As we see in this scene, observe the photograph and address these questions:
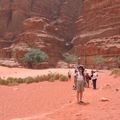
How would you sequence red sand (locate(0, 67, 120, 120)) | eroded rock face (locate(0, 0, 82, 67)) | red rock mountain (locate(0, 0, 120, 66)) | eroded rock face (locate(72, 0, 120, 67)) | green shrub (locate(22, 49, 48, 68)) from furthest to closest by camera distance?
eroded rock face (locate(0, 0, 82, 67)) → red rock mountain (locate(0, 0, 120, 66)) → green shrub (locate(22, 49, 48, 68)) → eroded rock face (locate(72, 0, 120, 67)) → red sand (locate(0, 67, 120, 120))

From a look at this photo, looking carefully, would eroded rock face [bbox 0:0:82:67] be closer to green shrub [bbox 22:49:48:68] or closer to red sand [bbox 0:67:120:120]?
green shrub [bbox 22:49:48:68]

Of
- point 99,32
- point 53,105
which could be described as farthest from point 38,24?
point 53,105

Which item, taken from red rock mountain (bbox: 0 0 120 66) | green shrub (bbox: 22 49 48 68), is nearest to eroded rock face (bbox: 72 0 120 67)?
red rock mountain (bbox: 0 0 120 66)

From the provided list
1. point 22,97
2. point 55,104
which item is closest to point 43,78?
point 22,97

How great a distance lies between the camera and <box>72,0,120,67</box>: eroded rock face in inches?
2888

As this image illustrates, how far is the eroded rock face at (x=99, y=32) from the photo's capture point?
2888 inches

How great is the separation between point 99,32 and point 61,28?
19.2 m

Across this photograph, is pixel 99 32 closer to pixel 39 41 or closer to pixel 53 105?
pixel 39 41

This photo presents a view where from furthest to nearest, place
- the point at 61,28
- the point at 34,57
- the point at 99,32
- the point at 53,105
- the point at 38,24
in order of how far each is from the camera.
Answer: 1. the point at 61,28
2. the point at 38,24
3. the point at 99,32
4. the point at 34,57
5. the point at 53,105

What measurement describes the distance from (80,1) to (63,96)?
87693mm

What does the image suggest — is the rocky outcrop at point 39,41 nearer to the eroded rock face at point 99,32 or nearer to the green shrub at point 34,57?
the eroded rock face at point 99,32

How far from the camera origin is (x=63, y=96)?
66.1 ft

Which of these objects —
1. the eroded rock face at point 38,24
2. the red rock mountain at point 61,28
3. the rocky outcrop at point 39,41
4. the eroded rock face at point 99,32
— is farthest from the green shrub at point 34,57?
the eroded rock face at point 99,32

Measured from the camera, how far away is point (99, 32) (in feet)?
261
